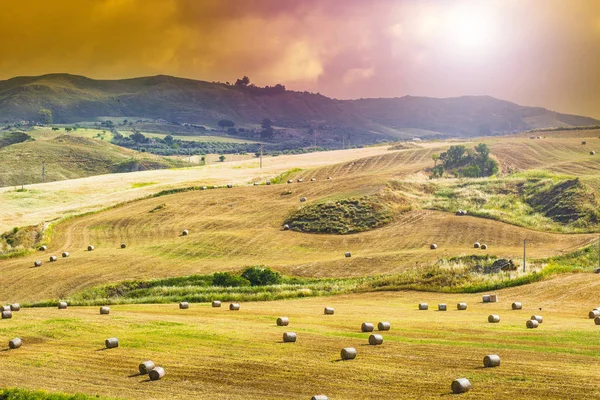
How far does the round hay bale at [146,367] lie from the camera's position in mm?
25891

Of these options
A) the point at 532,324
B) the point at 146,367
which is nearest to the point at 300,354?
the point at 146,367

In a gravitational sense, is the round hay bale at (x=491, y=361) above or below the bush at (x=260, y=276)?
above

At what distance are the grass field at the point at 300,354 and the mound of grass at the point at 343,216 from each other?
45239mm

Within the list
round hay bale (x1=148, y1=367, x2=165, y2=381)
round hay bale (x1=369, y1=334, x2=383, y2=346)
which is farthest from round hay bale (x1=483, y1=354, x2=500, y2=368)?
round hay bale (x1=148, y1=367, x2=165, y2=381)

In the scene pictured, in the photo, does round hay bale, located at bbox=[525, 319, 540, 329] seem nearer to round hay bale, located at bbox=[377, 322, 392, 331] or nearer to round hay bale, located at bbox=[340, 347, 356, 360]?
round hay bale, located at bbox=[377, 322, 392, 331]

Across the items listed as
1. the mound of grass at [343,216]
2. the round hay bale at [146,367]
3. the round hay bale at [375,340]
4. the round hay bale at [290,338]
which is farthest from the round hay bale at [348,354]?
the mound of grass at [343,216]

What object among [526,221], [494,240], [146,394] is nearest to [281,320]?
Answer: [146,394]

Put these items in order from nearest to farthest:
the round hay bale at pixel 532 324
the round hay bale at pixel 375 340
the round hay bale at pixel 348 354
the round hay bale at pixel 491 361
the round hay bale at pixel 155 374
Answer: the round hay bale at pixel 491 361, the round hay bale at pixel 155 374, the round hay bale at pixel 348 354, the round hay bale at pixel 375 340, the round hay bale at pixel 532 324

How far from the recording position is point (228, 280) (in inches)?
2350

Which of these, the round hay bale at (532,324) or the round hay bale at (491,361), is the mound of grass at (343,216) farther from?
the round hay bale at (491,361)

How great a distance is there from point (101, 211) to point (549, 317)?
7603 cm

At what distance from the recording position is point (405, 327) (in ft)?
112

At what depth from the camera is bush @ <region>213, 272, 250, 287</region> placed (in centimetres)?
5906

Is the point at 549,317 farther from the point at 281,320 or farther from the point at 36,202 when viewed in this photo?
the point at 36,202
